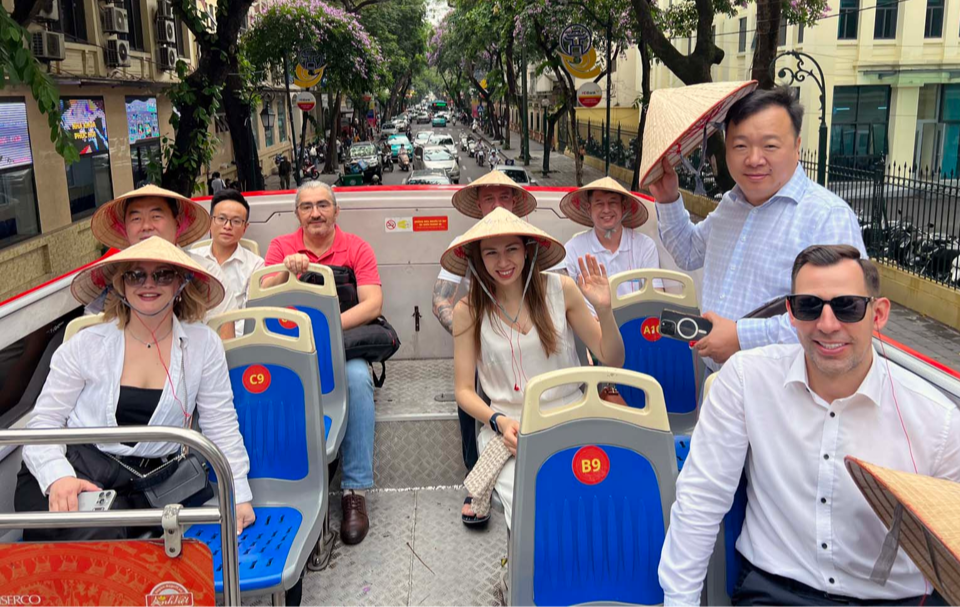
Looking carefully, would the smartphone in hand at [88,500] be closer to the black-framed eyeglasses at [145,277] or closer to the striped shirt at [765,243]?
the black-framed eyeglasses at [145,277]

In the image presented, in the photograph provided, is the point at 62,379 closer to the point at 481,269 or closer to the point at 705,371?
the point at 481,269

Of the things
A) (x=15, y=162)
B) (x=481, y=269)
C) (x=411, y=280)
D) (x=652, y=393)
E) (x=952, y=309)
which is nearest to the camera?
(x=652, y=393)

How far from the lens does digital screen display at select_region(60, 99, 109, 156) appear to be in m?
14.3

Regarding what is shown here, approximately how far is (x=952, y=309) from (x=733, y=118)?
9.08 metres

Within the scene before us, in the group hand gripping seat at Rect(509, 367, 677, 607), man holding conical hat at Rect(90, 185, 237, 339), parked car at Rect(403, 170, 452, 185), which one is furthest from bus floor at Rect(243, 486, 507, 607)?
parked car at Rect(403, 170, 452, 185)

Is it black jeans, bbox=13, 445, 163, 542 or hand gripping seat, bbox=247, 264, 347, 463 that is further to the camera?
hand gripping seat, bbox=247, 264, 347, 463

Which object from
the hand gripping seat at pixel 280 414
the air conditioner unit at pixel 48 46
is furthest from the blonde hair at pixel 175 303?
the air conditioner unit at pixel 48 46

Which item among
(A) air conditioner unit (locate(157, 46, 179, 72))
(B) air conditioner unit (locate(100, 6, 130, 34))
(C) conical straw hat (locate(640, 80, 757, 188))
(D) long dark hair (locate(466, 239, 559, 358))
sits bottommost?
(D) long dark hair (locate(466, 239, 559, 358))

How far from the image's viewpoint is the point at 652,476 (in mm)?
2338

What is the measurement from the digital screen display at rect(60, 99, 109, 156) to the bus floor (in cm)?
1292

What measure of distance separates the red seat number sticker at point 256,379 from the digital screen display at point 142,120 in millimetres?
16428

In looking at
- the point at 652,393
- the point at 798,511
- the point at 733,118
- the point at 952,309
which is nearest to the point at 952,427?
the point at 798,511

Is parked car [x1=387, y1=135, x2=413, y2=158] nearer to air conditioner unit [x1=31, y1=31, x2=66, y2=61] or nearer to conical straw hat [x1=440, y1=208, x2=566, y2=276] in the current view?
air conditioner unit [x1=31, y1=31, x2=66, y2=61]

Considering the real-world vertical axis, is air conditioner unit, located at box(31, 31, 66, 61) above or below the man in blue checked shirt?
above
